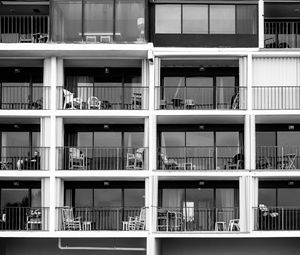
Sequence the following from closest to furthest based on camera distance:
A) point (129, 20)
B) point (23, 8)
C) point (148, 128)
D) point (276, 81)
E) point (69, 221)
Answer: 1. point (69, 221)
2. point (129, 20)
3. point (148, 128)
4. point (276, 81)
5. point (23, 8)

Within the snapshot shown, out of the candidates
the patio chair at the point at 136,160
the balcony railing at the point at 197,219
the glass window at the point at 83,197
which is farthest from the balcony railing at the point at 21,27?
the balcony railing at the point at 197,219

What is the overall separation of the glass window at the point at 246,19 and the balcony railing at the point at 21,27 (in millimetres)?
8319

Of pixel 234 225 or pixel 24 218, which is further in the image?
pixel 24 218

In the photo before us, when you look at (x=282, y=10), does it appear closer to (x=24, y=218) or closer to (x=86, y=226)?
(x=86, y=226)

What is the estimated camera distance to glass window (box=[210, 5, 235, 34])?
39.5 metres

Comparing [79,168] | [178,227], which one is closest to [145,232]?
[178,227]

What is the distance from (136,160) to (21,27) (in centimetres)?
790

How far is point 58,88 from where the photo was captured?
1526 inches

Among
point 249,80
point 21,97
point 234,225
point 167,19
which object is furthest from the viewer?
point 21,97

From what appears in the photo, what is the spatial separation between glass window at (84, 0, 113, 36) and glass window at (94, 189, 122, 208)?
675 cm

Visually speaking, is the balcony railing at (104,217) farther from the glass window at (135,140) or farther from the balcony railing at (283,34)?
the balcony railing at (283,34)

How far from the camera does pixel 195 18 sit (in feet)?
130

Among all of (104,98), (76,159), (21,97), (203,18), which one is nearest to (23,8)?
(21,97)

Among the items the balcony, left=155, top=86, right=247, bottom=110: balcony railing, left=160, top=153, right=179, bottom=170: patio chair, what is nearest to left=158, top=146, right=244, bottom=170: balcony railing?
left=160, top=153, right=179, bottom=170: patio chair
